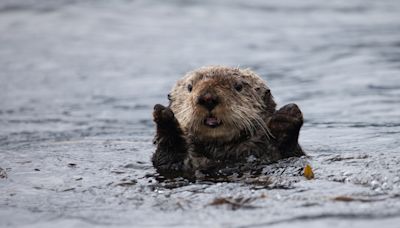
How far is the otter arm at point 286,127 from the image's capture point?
239 inches

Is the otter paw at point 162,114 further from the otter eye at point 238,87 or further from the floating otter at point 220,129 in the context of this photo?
the otter eye at point 238,87

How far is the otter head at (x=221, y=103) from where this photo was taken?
5.86 m

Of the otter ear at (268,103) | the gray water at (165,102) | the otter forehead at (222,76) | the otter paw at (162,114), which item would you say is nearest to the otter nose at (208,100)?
the otter paw at (162,114)

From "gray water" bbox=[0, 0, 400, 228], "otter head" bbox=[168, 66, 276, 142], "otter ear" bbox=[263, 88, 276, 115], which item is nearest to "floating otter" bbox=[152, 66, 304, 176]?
"otter head" bbox=[168, 66, 276, 142]

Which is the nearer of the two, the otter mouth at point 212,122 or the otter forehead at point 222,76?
the otter mouth at point 212,122

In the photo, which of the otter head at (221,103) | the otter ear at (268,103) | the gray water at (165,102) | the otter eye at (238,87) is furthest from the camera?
the otter ear at (268,103)

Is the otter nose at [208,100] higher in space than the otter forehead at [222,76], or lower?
lower

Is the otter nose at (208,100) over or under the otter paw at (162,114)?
over

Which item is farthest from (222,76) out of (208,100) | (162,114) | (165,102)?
(165,102)

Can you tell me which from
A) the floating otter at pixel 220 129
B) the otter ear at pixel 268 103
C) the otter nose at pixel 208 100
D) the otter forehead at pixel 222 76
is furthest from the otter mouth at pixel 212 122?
the otter ear at pixel 268 103

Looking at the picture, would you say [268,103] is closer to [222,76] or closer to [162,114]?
[222,76]

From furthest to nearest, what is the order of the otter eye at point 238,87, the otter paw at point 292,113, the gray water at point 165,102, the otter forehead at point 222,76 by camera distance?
the otter eye at point 238,87, the otter forehead at point 222,76, the otter paw at point 292,113, the gray water at point 165,102

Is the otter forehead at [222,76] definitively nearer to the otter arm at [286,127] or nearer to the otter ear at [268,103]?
the otter ear at [268,103]

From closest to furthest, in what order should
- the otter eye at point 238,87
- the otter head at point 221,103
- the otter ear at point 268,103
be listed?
the otter head at point 221,103 → the otter eye at point 238,87 → the otter ear at point 268,103
